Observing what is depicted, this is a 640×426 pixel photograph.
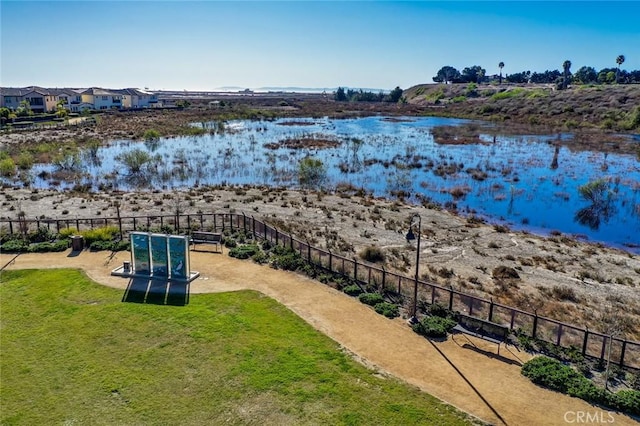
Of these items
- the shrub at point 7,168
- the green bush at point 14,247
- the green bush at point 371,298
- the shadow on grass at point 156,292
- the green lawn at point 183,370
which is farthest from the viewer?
the shrub at point 7,168

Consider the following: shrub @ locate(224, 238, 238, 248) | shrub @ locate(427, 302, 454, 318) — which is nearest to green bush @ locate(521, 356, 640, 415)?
shrub @ locate(427, 302, 454, 318)

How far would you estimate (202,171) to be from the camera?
6097 centimetres

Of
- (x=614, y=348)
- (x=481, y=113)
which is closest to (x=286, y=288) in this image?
(x=614, y=348)

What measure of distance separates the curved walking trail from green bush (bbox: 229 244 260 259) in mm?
795

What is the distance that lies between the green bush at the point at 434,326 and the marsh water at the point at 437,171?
2324cm

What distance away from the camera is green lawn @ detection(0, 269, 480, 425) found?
14859mm

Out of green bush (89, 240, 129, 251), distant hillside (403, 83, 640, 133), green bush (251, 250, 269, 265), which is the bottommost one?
green bush (251, 250, 269, 265)

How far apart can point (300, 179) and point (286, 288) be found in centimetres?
3315

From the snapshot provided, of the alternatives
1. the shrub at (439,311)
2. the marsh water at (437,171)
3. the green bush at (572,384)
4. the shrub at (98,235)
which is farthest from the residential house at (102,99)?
the green bush at (572,384)

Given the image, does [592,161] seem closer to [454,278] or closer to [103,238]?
[454,278]

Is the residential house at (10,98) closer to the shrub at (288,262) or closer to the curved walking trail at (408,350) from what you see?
the curved walking trail at (408,350)

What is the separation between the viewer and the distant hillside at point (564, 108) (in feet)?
356

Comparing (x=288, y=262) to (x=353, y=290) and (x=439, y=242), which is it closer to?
(x=353, y=290)

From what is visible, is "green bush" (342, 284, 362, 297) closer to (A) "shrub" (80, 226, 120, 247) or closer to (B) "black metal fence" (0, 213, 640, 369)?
(B) "black metal fence" (0, 213, 640, 369)
